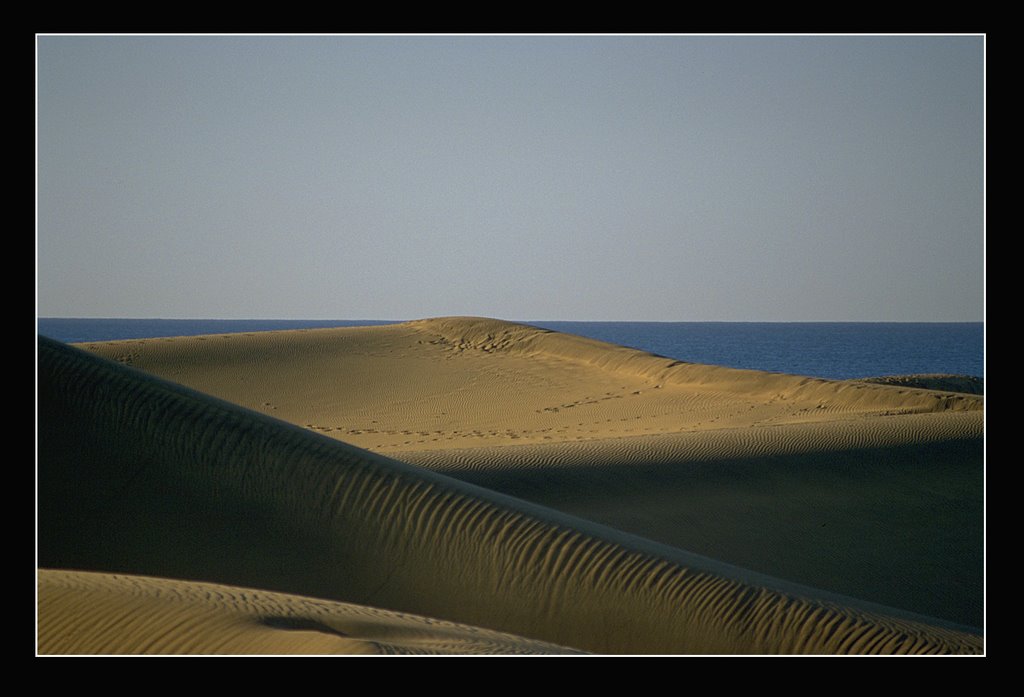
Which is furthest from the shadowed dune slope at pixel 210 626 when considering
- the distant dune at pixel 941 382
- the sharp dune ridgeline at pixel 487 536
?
the distant dune at pixel 941 382

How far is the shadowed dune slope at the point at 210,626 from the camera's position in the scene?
4207 mm

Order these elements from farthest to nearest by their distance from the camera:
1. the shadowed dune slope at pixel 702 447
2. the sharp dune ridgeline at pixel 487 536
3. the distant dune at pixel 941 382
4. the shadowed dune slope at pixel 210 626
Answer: the distant dune at pixel 941 382 → the shadowed dune slope at pixel 702 447 → the sharp dune ridgeline at pixel 487 536 → the shadowed dune slope at pixel 210 626

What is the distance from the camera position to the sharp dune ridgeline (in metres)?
4.98

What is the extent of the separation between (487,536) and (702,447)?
6042 mm

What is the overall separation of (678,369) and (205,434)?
15890mm

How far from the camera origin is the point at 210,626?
4.36m

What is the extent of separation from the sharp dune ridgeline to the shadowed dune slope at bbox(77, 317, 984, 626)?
0.15ft

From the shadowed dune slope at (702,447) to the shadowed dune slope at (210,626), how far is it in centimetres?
494

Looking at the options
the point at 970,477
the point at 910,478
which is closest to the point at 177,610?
the point at 910,478

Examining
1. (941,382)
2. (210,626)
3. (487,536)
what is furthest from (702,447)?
(941,382)

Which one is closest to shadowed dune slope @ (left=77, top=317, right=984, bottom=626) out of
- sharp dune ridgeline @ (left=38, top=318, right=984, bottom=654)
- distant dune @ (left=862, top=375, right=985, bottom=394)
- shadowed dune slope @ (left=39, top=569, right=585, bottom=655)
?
sharp dune ridgeline @ (left=38, top=318, right=984, bottom=654)

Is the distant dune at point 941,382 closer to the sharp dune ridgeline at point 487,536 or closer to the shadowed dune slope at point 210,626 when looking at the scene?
the sharp dune ridgeline at point 487,536

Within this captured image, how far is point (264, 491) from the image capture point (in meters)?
6.74

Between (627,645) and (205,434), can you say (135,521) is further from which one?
(627,645)
